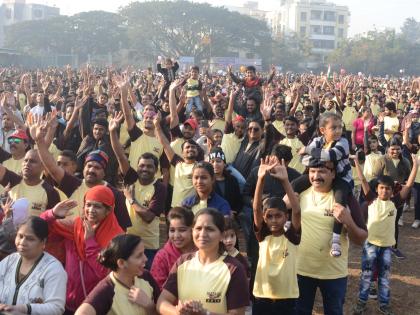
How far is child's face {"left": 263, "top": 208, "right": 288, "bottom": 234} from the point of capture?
12.4 ft

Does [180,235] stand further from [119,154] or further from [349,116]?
[349,116]

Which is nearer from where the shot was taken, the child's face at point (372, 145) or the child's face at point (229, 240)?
the child's face at point (229, 240)

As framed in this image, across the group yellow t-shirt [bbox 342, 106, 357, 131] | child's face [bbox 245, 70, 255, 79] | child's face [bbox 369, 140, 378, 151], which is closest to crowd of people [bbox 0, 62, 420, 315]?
child's face [bbox 369, 140, 378, 151]

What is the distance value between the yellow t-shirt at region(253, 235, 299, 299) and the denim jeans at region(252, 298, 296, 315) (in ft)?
0.15

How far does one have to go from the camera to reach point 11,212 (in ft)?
12.6

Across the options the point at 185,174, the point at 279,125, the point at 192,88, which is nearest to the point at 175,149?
the point at 185,174

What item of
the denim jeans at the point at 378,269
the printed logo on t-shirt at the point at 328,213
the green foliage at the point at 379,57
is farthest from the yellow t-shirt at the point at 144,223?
the green foliage at the point at 379,57

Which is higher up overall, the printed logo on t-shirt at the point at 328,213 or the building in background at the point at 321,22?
the building in background at the point at 321,22

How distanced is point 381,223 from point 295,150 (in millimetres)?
1684

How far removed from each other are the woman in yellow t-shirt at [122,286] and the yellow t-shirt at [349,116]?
350 inches

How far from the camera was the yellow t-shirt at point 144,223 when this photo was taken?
15.6 feet

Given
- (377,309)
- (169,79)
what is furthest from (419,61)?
(377,309)

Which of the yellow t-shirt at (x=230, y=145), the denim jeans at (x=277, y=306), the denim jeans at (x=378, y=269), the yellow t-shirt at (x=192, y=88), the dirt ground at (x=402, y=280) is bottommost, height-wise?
the dirt ground at (x=402, y=280)

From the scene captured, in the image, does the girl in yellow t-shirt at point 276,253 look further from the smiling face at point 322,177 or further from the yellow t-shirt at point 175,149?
the yellow t-shirt at point 175,149
